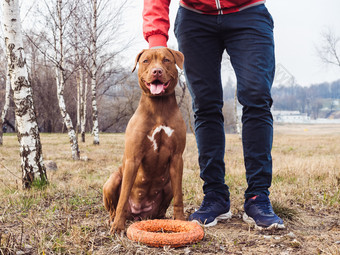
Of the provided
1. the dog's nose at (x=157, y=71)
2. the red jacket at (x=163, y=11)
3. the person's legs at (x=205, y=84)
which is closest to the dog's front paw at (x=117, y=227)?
the person's legs at (x=205, y=84)

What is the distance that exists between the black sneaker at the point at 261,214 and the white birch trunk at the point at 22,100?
9.53 feet

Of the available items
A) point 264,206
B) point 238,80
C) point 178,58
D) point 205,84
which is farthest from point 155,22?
point 264,206

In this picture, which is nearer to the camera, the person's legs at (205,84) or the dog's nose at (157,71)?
the dog's nose at (157,71)

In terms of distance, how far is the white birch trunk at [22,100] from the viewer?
4180 mm

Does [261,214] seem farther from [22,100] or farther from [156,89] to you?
[22,100]

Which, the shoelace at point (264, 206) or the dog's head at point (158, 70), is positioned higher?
the dog's head at point (158, 70)

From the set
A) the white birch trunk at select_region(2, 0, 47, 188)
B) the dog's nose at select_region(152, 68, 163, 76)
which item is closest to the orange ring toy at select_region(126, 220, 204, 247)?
the dog's nose at select_region(152, 68, 163, 76)

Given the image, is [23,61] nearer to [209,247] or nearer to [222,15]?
[222,15]

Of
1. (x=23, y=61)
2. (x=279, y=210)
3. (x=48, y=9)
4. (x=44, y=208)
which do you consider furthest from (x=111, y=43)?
(x=279, y=210)

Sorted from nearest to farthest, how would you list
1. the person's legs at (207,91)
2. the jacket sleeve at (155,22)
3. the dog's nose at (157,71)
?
the dog's nose at (157,71)
the jacket sleeve at (155,22)
the person's legs at (207,91)

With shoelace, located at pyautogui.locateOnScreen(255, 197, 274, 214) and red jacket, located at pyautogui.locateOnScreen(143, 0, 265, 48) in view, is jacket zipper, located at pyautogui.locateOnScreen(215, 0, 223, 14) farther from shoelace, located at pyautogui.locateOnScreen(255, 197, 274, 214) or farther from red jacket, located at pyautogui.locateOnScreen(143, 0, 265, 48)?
shoelace, located at pyautogui.locateOnScreen(255, 197, 274, 214)

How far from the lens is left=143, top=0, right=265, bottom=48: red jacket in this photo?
239 centimetres

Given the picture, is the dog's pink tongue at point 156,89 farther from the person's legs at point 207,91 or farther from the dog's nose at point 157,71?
the person's legs at point 207,91

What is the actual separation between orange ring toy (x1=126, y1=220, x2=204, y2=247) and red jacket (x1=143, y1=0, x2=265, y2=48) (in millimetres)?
1339
